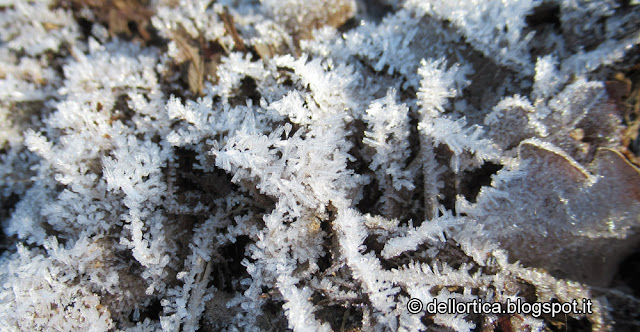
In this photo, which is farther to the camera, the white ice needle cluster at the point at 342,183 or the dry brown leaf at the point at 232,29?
the dry brown leaf at the point at 232,29

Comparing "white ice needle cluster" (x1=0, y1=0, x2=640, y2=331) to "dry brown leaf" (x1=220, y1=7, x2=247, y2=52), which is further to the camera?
"dry brown leaf" (x1=220, y1=7, x2=247, y2=52)

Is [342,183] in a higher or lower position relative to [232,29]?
lower

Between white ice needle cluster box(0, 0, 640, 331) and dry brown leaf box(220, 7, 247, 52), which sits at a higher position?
dry brown leaf box(220, 7, 247, 52)

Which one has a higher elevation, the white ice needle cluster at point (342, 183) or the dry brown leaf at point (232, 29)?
the dry brown leaf at point (232, 29)

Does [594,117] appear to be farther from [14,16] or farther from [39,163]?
[14,16]

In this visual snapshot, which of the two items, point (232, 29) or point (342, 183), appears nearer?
point (342, 183)

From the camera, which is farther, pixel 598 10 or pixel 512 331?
pixel 598 10

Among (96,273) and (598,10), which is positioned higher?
(598,10)

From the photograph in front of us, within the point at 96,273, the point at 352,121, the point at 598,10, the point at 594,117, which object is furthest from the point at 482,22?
the point at 96,273
